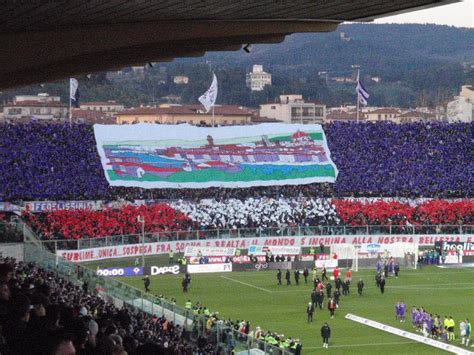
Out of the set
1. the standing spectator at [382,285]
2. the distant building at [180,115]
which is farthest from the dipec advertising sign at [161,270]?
the distant building at [180,115]

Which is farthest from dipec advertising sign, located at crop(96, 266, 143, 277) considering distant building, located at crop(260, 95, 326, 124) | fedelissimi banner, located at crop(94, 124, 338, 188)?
distant building, located at crop(260, 95, 326, 124)

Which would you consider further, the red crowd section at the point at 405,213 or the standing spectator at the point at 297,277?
the red crowd section at the point at 405,213

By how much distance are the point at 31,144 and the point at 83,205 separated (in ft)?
19.8

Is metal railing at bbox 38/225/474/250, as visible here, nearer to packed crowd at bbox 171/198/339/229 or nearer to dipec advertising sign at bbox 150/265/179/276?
dipec advertising sign at bbox 150/265/179/276

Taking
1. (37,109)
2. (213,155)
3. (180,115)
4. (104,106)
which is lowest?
(213,155)

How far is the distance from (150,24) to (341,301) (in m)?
27.3

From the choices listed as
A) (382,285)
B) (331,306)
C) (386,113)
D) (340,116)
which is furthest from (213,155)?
(386,113)

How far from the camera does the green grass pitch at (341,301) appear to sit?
3522 cm

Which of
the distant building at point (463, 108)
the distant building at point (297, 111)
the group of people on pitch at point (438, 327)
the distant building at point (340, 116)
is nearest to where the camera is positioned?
the group of people on pitch at point (438, 327)

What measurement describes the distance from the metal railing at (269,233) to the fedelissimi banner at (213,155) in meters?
9.04

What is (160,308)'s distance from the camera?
28125 mm

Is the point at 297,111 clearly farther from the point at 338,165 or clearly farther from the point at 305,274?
the point at 305,274

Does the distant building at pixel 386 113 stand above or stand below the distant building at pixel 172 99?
below

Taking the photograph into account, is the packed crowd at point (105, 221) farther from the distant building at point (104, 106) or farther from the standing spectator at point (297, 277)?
the distant building at point (104, 106)
